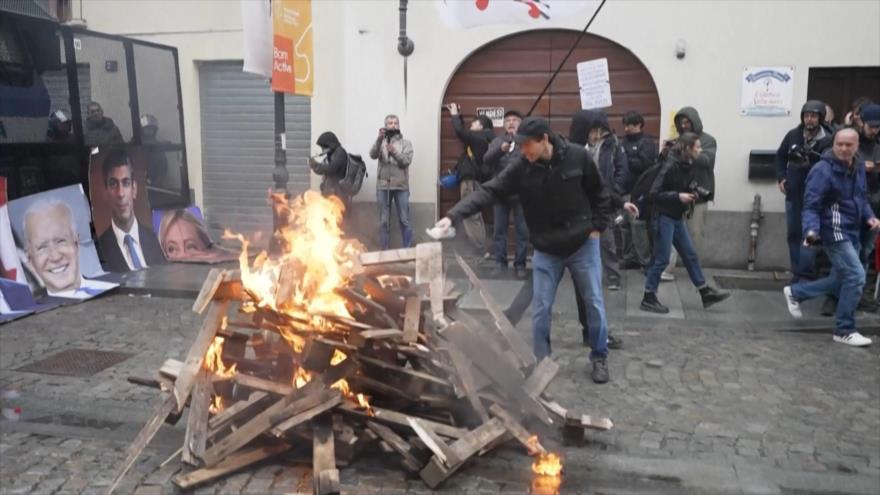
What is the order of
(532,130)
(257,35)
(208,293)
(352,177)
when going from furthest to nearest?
(352,177)
(257,35)
(532,130)
(208,293)

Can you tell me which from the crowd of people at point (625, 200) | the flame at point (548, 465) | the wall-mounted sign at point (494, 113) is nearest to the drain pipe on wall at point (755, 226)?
the crowd of people at point (625, 200)

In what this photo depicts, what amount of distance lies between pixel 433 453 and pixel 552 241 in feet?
7.09

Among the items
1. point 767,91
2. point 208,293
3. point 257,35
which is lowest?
point 208,293

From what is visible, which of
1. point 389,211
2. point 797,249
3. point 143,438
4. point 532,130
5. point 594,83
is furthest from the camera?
point 389,211

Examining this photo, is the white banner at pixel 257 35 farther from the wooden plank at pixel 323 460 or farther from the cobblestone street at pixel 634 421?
the wooden plank at pixel 323 460

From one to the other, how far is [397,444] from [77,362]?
3.80 m

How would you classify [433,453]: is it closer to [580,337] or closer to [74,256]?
[580,337]

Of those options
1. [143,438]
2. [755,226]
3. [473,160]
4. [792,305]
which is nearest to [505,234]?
[473,160]

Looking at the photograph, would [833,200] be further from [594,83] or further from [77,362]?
[77,362]

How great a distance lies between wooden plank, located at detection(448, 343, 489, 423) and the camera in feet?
16.3

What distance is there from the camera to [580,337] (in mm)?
7961

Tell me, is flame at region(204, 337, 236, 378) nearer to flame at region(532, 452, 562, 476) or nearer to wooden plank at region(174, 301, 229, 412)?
wooden plank at region(174, 301, 229, 412)

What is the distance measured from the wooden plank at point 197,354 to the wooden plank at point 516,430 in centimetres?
183

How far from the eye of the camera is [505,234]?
36.4 ft
